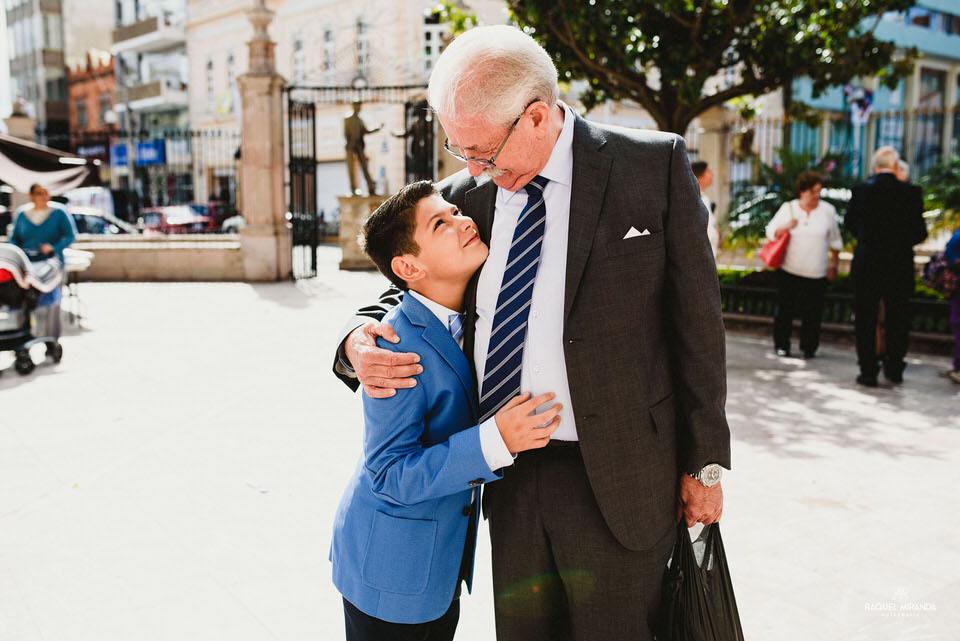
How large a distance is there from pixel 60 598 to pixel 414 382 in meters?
2.45

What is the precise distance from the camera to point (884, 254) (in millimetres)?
6699

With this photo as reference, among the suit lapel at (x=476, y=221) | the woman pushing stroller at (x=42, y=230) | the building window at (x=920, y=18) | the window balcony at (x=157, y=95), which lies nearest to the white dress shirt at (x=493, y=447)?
the suit lapel at (x=476, y=221)

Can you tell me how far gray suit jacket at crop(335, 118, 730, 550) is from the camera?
1.81 meters

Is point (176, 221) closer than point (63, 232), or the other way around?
point (63, 232)

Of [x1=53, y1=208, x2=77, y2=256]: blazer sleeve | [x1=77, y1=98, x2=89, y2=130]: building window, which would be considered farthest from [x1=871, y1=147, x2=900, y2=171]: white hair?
[x1=77, y1=98, x2=89, y2=130]: building window

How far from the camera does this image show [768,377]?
732 cm

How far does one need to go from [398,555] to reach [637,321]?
817mm

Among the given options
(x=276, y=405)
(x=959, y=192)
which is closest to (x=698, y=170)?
(x=276, y=405)

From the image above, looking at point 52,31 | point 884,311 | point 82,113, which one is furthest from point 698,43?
point 52,31

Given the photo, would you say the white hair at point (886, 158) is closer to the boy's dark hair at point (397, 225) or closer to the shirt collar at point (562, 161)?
the shirt collar at point (562, 161)

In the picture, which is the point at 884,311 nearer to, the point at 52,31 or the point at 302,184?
the point at 302,184

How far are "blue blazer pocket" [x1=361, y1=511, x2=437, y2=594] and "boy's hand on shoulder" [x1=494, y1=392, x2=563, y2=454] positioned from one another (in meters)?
0.33

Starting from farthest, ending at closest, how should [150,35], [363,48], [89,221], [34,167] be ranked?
[150,35], [363,48], [89,221], [34,167]

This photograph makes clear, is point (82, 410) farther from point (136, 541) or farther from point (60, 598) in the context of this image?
point (60, 598)
